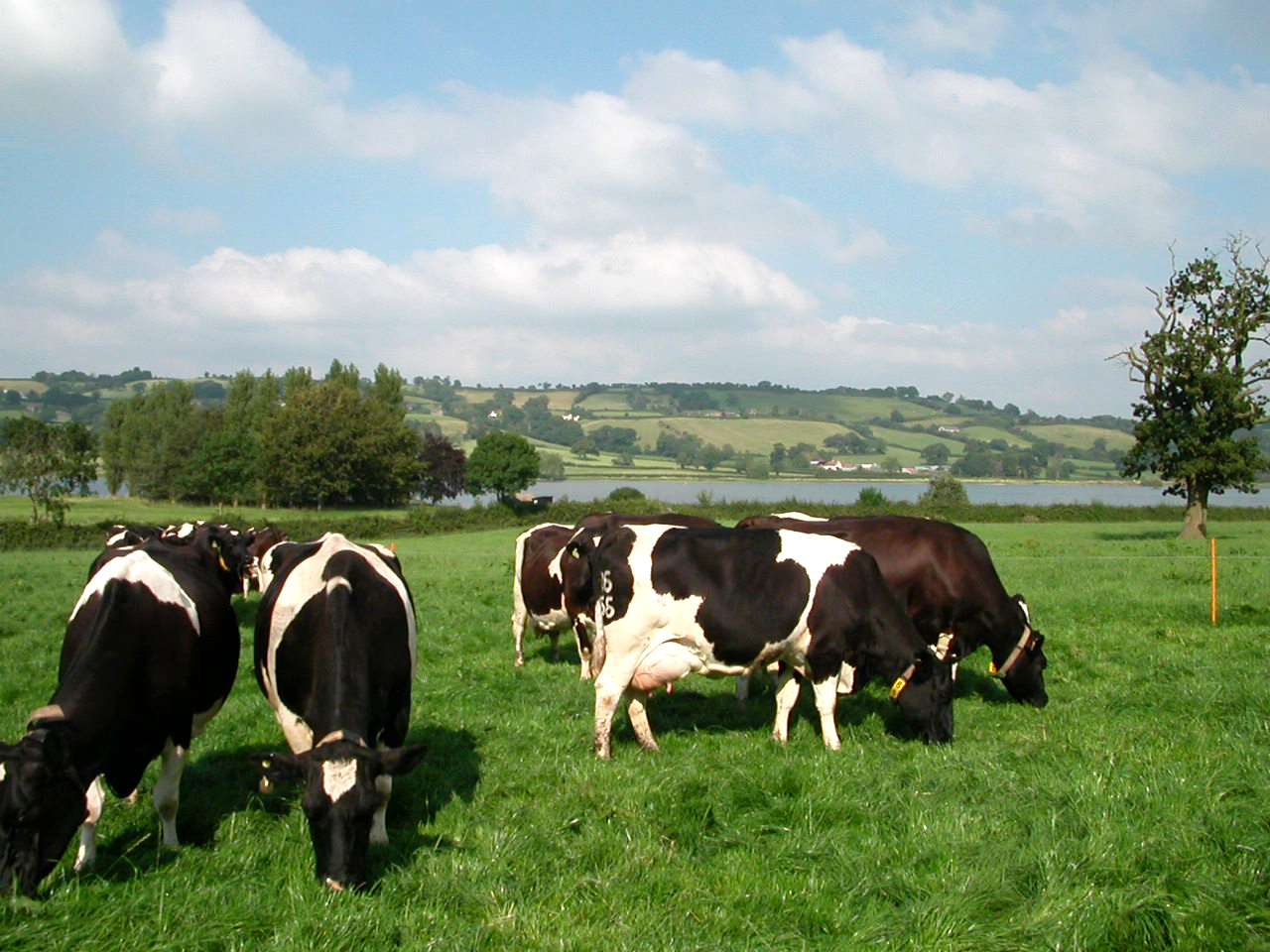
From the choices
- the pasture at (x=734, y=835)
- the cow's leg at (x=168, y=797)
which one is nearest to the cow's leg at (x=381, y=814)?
the pasture at (x=734, y=835)

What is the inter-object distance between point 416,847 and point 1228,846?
5.11m

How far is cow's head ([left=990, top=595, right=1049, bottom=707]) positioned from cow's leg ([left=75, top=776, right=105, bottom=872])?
9.14 metres

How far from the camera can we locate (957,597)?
11883mm

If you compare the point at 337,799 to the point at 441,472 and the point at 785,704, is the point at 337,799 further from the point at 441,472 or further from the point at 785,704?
the point at 441,472

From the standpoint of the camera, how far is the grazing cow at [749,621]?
9219 millimetres

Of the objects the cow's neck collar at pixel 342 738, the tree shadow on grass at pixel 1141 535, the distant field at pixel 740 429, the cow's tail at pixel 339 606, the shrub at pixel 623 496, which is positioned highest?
the distant field at pixel 740 429

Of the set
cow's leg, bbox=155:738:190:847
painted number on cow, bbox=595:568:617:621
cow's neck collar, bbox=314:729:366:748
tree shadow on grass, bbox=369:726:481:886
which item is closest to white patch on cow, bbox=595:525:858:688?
painted number on cow, bbox=595:568:617:621

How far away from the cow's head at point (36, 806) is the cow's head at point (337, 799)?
102 centimetres

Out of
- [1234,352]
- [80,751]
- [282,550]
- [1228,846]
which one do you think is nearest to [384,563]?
[282,550]

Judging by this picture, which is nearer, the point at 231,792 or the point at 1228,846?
the point at 1228,846

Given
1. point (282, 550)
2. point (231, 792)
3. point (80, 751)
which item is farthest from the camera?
point (282, 550)

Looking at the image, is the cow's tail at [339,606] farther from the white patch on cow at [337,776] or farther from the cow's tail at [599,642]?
the cow's tail at [599,642]

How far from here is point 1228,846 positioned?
246 inches

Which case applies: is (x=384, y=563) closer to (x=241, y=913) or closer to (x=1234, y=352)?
(x=241, y=913)
